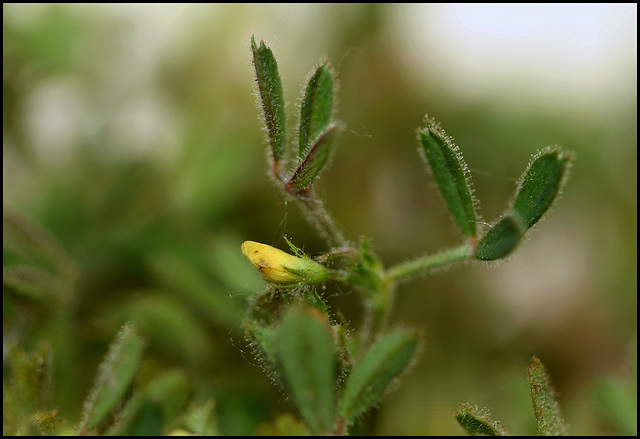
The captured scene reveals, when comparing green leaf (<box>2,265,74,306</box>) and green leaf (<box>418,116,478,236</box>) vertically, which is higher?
green leaf (<box>418,116,478,236</box>)

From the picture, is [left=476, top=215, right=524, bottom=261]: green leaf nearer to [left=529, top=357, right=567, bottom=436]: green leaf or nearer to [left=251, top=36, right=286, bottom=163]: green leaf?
[left=529, top=357, right=567, bottom=436]: green leaf

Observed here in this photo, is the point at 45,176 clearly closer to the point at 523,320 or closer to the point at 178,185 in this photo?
the point at 178,185

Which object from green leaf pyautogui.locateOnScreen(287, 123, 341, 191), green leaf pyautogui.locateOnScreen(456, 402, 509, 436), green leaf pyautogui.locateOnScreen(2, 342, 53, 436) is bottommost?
green leaf pyautogui.locateOnScreen(2, 342, 53, 436)

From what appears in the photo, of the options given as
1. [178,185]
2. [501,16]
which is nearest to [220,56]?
[178,185]

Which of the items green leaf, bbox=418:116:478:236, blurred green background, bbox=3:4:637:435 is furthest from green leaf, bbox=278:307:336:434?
blurred green background, bbox=3:4:637:435

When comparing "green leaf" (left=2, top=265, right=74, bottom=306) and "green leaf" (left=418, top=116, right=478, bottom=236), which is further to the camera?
"green leaf" (left=2, top=265, right=74, bottom=306)

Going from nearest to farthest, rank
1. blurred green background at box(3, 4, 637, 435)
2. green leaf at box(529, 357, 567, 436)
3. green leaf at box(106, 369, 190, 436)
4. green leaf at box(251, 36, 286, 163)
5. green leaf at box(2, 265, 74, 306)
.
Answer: green leaf at box(106, 369, 190, 436) < green leaf at box(529, 357, 567, 436) < green leaf at box(251, 36, 286, 163) < green leaf at box(2, 265, 74, 306) < blurred green background at box(3, 4, 637, 435)

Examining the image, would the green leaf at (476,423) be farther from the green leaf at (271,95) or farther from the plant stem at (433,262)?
the green leaf at (271,95)

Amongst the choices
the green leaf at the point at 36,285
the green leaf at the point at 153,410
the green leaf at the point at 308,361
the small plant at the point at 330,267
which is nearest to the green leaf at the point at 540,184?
the small plant at the point at 330,267

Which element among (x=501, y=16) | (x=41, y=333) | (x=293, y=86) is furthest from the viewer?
(x=501, y=16)
